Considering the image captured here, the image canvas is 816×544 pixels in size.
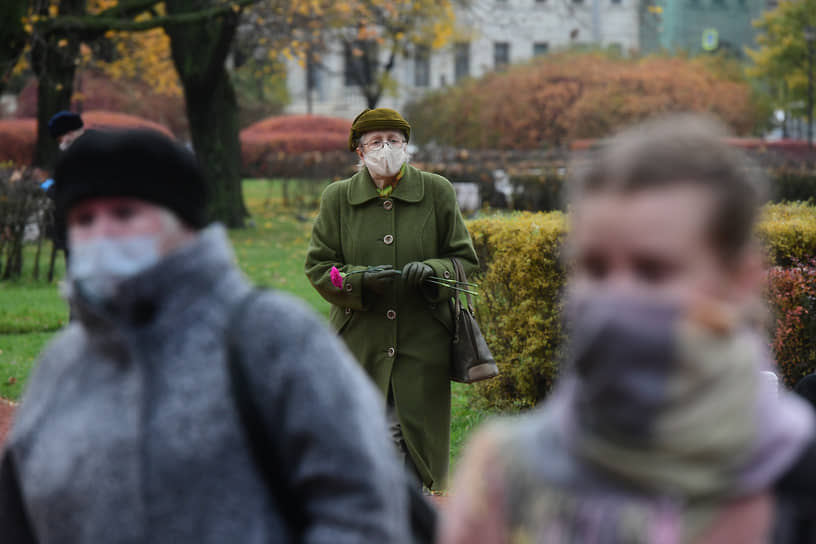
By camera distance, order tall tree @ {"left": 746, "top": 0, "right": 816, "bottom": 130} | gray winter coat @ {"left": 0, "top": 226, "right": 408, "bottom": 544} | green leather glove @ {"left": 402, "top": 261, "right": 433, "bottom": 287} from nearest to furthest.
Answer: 1. gray winter coat @ {"left": 0, "top": 226, "right": 408, "bottom": 544}
2. green leather glove @ {"left": 402, "top": 261, "right": 433, "bottom": 287}
3. tall tree @ {"left": 746, "top": 0, "right": 816, "bottom": 130}

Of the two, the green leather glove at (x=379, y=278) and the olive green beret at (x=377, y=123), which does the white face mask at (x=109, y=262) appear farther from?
the olive green beret at (x=377, y=123)

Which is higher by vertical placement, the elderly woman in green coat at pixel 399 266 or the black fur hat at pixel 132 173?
the black fur hat at pixel 132 173

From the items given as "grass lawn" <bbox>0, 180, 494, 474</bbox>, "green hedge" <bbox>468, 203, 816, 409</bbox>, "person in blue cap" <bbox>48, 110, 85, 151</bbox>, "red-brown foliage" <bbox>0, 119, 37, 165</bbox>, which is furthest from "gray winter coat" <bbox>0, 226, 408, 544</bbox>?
"red-brown foliage" <bbox>0, 119, 37, 165</bbox>

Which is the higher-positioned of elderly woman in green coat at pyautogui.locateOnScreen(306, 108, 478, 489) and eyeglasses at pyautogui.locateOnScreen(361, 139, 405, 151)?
eyeglasses at pyautogui.locateOnScreen(361, 139, 405, 151)

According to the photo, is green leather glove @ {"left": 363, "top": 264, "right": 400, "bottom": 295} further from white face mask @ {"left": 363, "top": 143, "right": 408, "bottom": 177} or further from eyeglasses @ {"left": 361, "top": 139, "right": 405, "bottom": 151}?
eyeglasses @ {"left": 361, "top": 139, "right": 405, "bottom": 151}

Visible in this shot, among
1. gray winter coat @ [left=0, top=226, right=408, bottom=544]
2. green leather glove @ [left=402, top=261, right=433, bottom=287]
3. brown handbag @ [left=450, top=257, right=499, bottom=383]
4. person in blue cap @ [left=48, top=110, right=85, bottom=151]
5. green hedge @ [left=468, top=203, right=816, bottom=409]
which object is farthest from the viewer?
person in blue cap @ [left=48, top=110, right=85, bottom=151]

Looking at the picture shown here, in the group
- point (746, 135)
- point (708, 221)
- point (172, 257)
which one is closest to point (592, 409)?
point (708, 221)

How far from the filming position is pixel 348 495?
6.32 feet

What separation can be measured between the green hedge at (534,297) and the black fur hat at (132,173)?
548 cm

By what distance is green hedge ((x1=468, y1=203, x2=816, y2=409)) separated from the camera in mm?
7320

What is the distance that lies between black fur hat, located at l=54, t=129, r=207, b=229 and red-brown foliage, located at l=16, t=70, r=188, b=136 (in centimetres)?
4694

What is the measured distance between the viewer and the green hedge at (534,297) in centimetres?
732

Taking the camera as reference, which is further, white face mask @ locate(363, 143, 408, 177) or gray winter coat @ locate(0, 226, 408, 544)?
white face mask @ locate(363, 143, 408, 177)

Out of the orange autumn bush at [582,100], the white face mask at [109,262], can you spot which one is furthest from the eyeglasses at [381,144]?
the orange autumn bush at [582,100]
